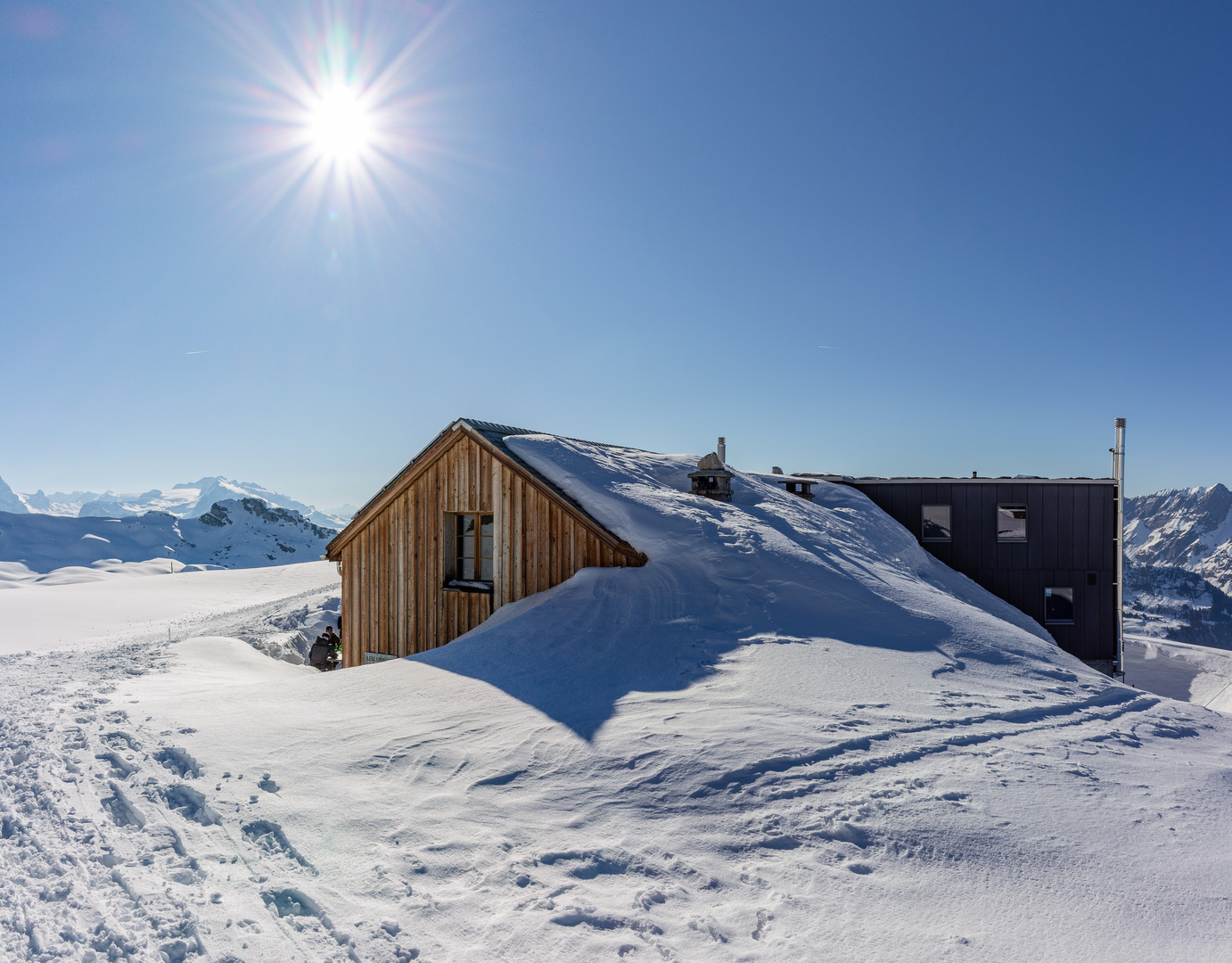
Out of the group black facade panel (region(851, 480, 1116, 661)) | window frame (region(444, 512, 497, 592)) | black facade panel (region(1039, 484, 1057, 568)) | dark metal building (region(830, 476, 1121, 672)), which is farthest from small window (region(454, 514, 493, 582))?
black facade panel (region(1039, 484, 1057, 568))

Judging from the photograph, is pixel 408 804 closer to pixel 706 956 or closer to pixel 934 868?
pixel 706 956

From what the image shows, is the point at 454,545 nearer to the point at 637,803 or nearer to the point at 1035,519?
the point at 637,803

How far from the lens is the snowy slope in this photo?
83750 millimetres

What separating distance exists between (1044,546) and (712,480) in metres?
10.7

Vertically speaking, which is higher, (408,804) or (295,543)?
(408,804)

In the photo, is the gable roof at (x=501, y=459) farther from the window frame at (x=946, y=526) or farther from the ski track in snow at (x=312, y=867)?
the window frame at (x=946, y=526)

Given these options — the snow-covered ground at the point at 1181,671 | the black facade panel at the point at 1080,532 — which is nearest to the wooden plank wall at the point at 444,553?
the black facade panel at the point at 1080,532

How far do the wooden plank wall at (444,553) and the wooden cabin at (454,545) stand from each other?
0.02 m

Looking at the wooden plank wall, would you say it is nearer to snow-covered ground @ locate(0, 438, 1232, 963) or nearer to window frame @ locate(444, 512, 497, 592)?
window frame @ locate(444, 512, 497, 592)

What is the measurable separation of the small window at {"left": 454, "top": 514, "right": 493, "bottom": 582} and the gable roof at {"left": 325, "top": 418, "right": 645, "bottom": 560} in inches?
46.0

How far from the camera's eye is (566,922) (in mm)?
2482

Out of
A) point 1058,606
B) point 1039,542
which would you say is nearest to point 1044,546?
point 1039,542

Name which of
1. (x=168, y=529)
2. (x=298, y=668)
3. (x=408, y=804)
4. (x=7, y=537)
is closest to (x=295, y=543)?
(x=168, y=529)

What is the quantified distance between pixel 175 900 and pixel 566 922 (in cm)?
173
